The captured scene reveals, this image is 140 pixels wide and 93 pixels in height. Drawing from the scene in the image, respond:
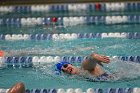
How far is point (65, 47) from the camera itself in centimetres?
532

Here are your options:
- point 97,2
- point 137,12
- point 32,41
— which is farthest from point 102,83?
point 97,2

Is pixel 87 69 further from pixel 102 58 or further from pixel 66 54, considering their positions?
pixel 66 54

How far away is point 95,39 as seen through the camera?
220 inches

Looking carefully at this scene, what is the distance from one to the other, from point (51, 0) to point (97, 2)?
3.72 ft

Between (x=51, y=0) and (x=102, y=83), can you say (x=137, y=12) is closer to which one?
(x=51, y=0)

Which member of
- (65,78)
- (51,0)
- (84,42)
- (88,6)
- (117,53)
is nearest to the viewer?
(65,78)

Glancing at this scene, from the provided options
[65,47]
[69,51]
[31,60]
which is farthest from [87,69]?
[65,47]

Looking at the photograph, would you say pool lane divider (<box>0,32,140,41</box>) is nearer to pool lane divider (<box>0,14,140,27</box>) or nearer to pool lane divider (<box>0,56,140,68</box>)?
pool lane divider (<box>0,14,140,27</box>)

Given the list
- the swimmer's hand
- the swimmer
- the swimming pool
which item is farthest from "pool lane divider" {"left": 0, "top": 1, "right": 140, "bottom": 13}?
the swimmer's hand

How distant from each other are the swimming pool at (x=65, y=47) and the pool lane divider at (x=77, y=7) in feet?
2.16

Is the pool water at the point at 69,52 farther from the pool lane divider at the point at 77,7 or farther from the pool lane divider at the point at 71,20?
the pool lane divider at the point at 77,7

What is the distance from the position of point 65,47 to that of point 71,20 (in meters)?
1.50

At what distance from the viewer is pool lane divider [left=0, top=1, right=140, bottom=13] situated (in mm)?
7410

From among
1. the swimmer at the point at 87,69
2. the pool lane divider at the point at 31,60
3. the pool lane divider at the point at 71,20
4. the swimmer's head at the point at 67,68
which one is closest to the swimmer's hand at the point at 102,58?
the swimmer at the point at 87,69
